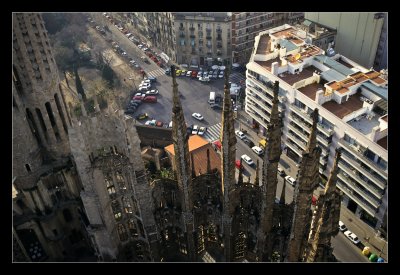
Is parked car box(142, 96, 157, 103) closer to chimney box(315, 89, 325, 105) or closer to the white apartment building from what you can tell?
the white apartment building

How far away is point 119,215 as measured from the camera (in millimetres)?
60219

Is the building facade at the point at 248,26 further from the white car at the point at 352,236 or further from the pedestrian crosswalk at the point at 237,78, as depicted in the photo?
the white car at the point at 352,236

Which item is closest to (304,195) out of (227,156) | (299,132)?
(227,156)

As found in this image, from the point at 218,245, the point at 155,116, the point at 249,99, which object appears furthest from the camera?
the point at 155,116

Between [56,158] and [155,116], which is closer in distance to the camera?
[56,158]

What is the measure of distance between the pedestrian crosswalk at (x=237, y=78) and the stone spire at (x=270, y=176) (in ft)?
264

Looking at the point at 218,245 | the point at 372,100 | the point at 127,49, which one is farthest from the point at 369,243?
the point at 127,49

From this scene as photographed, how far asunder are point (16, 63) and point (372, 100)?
67.7 m

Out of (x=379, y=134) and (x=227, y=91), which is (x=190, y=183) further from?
(x=379, y=134)

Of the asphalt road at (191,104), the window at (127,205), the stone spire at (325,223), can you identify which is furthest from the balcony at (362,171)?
the window at (127,205)

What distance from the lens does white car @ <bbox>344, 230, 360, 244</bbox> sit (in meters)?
83.3

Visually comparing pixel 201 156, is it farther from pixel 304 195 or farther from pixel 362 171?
pixel 304 195

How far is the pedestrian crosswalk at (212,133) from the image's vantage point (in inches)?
4353

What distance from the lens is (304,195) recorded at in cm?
4806
